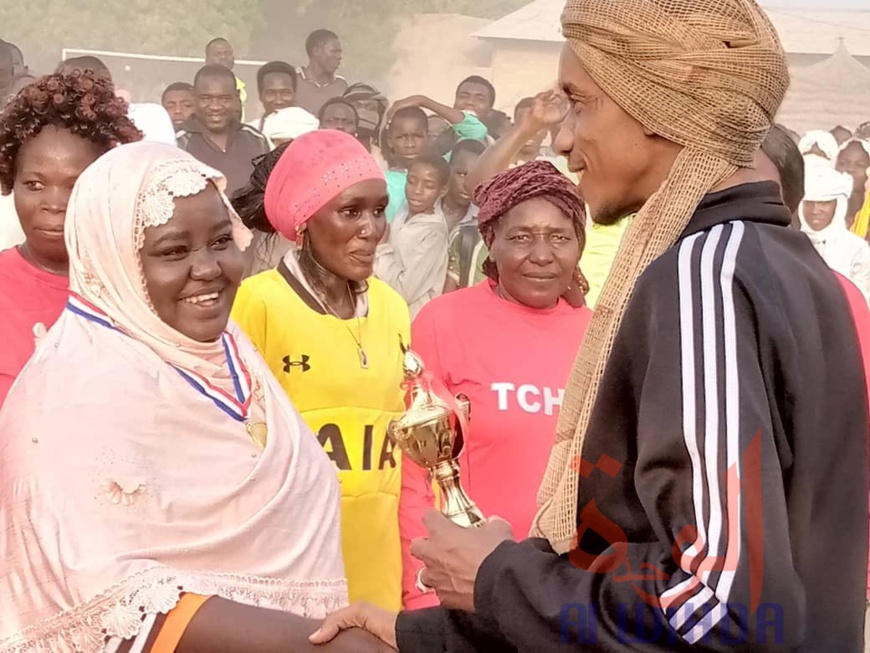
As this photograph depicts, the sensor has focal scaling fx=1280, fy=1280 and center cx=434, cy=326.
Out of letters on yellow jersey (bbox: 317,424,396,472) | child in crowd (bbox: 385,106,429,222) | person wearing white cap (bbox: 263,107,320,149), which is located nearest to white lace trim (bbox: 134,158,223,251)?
letters on yellow jersey (bbox: 317,424,396,472)

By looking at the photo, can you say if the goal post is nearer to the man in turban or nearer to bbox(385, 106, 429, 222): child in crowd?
bbox(385, 106, 429, 222): child in crowd

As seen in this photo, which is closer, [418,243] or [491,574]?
[491,574]

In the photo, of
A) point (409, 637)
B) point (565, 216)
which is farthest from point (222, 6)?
point (409, 637)

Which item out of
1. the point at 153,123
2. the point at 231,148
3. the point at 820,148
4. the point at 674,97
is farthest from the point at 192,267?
the point at 820,148

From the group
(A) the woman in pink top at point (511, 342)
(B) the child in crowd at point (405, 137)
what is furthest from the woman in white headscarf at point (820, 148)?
(A) the woman in pink top at point (511, 342)

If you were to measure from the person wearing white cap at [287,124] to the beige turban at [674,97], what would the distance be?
25.8ft

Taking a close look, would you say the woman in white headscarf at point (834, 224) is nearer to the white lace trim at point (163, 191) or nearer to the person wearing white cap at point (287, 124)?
the person wearing white cap at point (287, 124)

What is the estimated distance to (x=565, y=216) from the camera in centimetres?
502

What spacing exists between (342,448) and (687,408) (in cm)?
266

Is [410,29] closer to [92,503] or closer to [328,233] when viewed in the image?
[328,233]

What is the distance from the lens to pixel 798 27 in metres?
15.4

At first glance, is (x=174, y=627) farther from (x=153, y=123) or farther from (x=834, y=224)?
(x=834, y=224)

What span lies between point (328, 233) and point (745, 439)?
3100mm

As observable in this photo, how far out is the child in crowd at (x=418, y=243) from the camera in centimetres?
887
